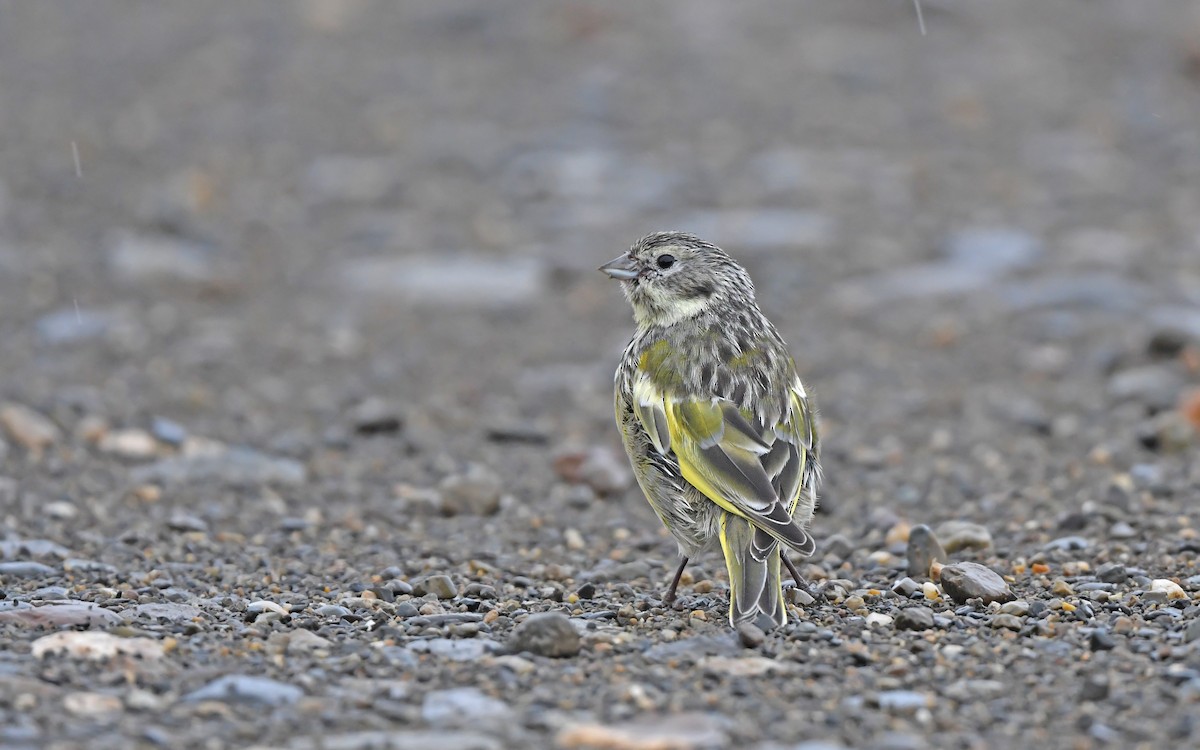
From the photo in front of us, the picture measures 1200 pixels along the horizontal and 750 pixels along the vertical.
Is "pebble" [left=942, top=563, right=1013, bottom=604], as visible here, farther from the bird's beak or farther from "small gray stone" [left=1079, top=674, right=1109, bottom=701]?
the bird's beak

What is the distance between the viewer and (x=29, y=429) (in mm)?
8484

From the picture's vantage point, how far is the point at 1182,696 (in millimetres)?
4562

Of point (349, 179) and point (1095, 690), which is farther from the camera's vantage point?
point (349, 179)

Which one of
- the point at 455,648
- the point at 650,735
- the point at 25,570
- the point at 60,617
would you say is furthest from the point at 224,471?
the point at 650,735

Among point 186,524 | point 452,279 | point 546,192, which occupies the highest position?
point 546,192

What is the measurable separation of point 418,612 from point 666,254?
2.15 metres

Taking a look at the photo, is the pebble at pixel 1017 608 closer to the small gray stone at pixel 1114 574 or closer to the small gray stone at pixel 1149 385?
the small gray stone at pixel 1114 574

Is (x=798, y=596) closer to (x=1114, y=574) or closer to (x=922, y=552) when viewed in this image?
(x=922, y=552)

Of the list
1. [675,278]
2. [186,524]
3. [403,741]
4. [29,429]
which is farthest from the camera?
[29,429]

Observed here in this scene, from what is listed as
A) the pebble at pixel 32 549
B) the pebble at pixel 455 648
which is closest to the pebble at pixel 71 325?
the pebble at pixel 32 549

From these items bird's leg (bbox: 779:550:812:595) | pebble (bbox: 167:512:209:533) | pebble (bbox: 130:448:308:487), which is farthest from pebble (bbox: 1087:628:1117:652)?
pebble (bbox: 130:448:308:487)

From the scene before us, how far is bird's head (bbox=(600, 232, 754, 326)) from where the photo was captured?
23.0 ft

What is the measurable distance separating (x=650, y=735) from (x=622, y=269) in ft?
10.5

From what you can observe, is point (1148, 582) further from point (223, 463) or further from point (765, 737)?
point (223, 463)
